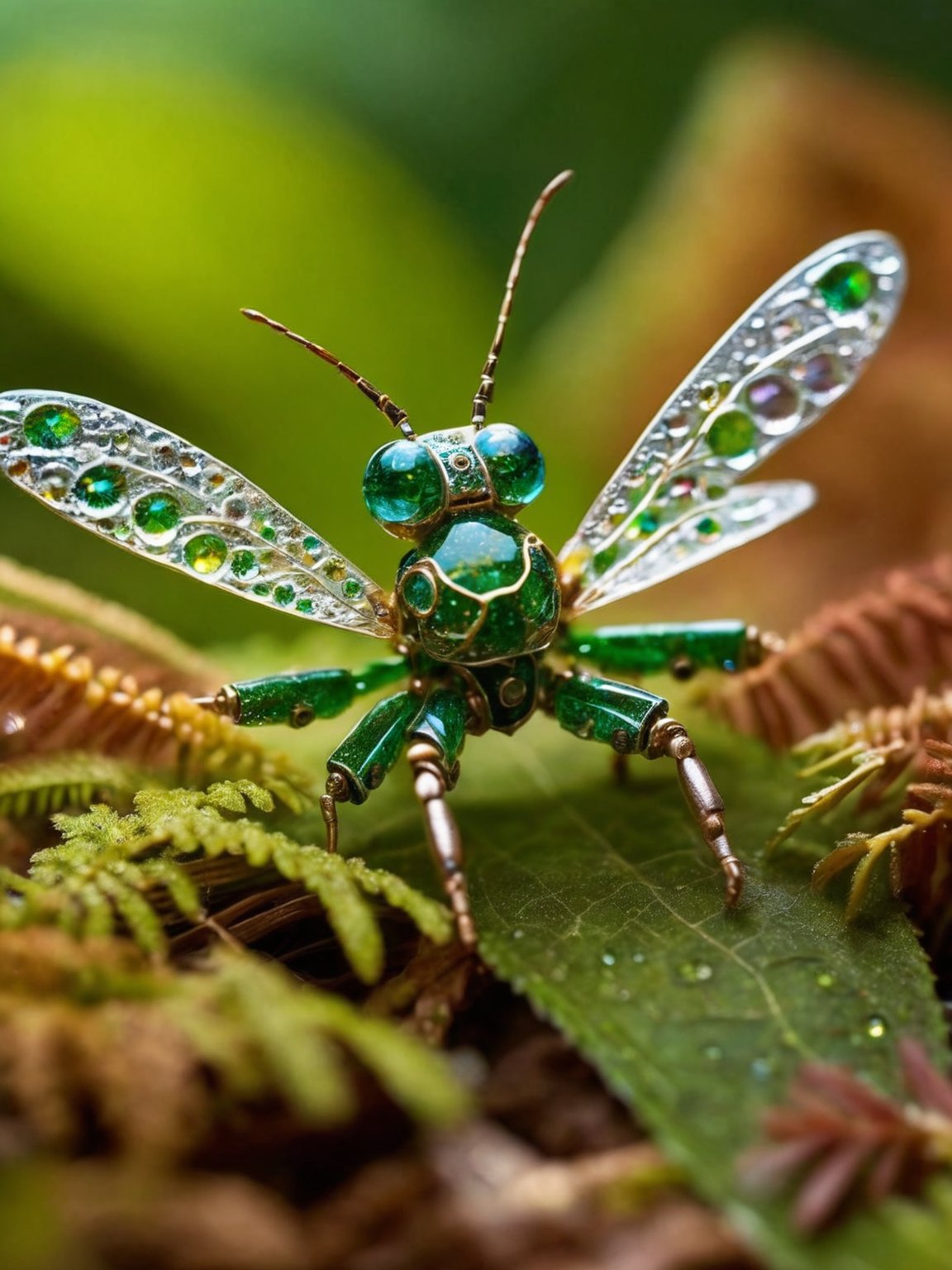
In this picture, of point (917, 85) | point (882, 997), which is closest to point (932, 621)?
point (882, 997)

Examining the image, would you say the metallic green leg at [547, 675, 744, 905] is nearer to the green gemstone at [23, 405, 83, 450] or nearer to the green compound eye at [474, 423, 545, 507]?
the green compound eye at [474, 423, 545, 507]

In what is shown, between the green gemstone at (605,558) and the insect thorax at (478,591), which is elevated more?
the green gemstone at (605,558)

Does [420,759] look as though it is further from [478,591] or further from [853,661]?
[853,661]

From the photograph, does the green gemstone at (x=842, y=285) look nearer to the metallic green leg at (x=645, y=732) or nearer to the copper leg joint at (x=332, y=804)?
the metallic green leg at (x=645, y=732)

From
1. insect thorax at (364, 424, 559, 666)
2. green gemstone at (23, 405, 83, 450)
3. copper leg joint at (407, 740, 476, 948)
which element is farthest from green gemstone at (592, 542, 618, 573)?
green gemstone at (23, 405, 83, 450)

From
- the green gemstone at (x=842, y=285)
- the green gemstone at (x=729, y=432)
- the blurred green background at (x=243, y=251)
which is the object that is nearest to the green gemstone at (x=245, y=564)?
the green gemstone at (x=729, y=432)
